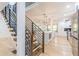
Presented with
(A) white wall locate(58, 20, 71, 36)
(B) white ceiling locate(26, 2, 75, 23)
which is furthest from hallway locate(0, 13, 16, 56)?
(A) white wall locate(58, 20, 71, 36)

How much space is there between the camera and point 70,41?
2.40 meters

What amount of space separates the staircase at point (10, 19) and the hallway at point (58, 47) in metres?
0.59

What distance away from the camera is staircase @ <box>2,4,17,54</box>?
238 cm

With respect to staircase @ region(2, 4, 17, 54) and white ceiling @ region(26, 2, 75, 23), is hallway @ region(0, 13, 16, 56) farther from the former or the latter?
white ceiling @ region(26, 2, 75, 23)

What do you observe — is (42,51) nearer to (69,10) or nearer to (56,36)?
(56,36)

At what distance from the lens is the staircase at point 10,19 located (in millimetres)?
2383

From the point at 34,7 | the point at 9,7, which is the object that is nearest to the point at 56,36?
the point at 34,7

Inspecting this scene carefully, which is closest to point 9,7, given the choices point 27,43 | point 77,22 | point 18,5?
point 18,5

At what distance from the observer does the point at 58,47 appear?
7.91ft

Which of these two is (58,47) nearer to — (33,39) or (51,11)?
(33,39)

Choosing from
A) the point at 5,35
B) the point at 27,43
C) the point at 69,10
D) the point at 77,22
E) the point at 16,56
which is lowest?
the point at 16,56

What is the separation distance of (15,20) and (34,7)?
0.40 metres

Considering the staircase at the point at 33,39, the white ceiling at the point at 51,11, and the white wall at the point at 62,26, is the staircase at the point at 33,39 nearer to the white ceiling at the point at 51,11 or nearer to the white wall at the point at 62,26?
the white ceiling at the point at 51,11

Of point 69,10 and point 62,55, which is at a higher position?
point 69,10
